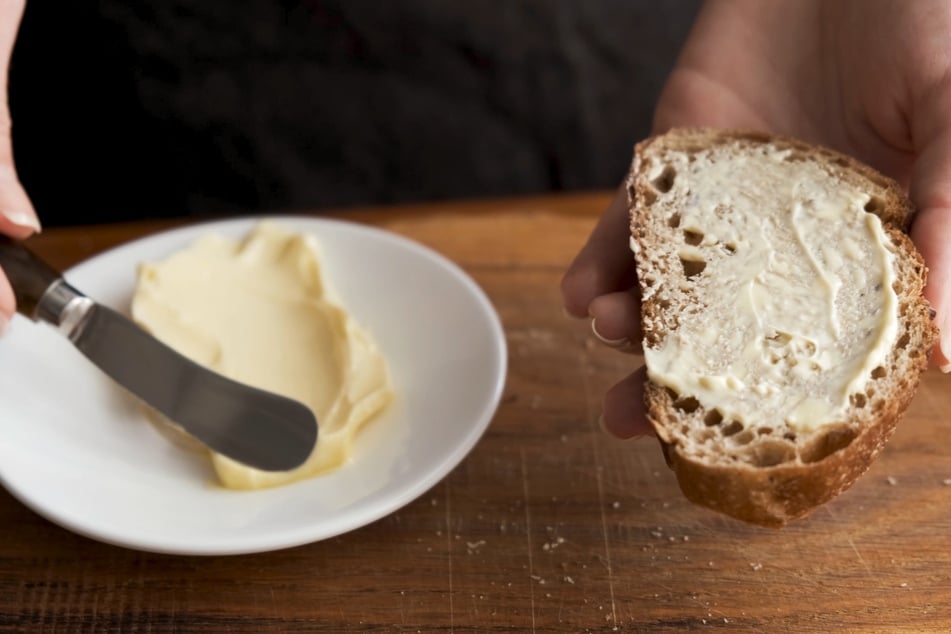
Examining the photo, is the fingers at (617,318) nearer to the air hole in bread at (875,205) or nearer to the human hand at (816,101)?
the human hand at (816,101)

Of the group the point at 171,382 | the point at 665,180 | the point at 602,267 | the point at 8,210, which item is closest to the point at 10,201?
the point at 8,210

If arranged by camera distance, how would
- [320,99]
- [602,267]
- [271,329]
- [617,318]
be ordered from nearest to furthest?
[617,318] → [602,267] → [271,329] → [320,99]

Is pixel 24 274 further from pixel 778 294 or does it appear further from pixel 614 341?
pixel 778 294

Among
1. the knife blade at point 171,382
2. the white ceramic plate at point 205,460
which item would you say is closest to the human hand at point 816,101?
the white ceramic plate at point 205,460

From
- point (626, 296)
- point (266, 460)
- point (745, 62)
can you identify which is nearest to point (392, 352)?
point (266, 460)

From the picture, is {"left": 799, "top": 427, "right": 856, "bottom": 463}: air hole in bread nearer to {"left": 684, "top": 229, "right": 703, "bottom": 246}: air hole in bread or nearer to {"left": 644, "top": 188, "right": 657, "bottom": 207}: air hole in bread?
{"left": 684, "top": 229, "right": 703, "bottom": 246}: air hole in bread

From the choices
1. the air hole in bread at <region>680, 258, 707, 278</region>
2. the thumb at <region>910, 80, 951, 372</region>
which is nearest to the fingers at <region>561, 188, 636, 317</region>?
the air hole in bread at <region>680, 258, 707, 278</region>

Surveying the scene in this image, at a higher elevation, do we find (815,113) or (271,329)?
(815,113)
